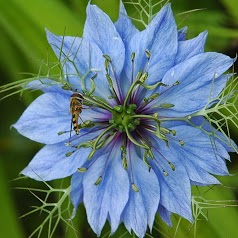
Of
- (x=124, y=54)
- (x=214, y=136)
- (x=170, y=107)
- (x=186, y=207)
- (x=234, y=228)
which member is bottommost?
(x=234, y=228)

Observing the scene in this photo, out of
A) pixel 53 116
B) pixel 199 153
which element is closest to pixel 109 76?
pixel 53 116

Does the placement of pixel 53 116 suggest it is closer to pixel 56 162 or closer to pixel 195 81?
pixel 56 162

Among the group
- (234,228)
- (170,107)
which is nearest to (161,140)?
(170,107)

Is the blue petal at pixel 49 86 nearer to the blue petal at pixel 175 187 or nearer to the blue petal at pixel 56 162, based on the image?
the blue petal at pixel 56 162

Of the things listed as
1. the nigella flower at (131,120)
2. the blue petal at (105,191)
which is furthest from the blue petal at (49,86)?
the blue petal at (105,191)

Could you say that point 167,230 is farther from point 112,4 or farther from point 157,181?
point 112,4

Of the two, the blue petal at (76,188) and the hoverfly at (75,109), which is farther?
the blue petal at (76,188)
